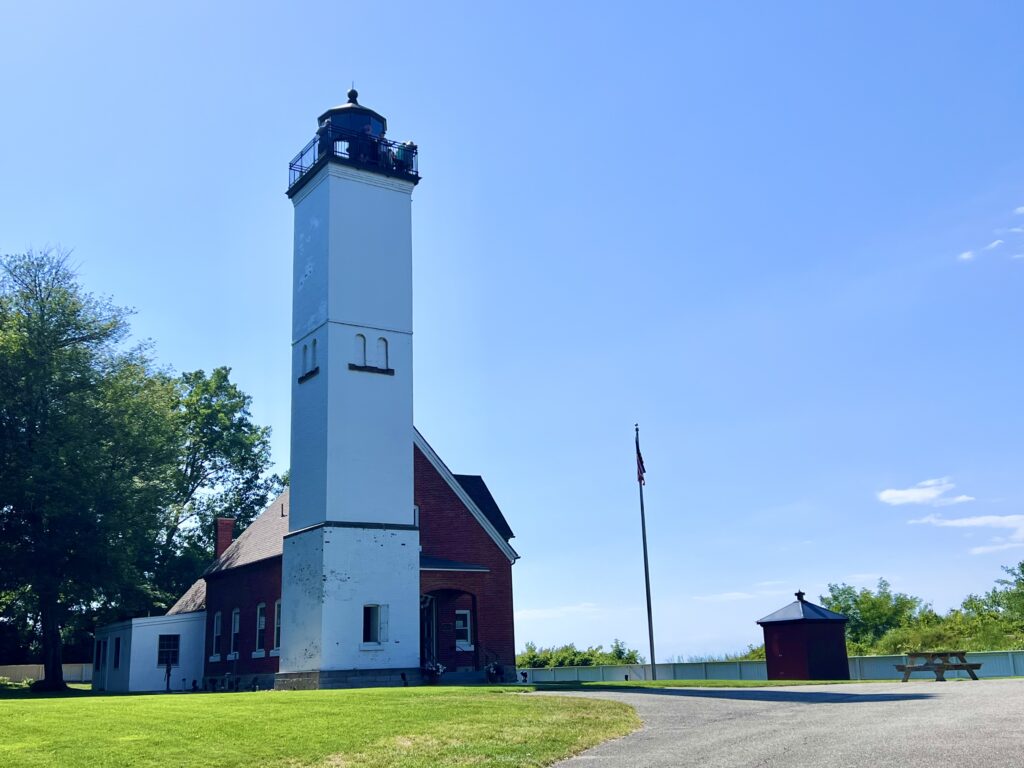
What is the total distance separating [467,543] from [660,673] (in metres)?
8.16

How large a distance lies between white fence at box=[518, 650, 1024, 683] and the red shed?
126 cm

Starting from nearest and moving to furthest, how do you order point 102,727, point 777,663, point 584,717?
1. point 102,727
2. point 584,717
3. point 777,663

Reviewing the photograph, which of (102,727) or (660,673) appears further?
(660,673)

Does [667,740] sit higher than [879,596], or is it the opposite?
[879,596]

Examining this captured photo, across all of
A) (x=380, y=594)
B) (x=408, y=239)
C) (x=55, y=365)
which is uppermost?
(x=408, y=239)

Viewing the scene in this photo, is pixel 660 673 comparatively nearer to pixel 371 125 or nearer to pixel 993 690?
pixel 993 690

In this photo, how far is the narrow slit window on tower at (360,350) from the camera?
32.4 m

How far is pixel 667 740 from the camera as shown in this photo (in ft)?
43.5

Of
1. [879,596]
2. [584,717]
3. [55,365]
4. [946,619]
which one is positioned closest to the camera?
[584,717]

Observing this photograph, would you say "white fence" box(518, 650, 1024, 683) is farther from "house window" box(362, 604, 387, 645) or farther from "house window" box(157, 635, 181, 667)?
"house window" box(157, 635, 181, 667)

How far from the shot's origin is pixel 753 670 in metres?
32.7

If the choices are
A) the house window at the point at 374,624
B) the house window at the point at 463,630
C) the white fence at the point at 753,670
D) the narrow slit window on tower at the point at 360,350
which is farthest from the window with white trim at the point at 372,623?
the narrow slit window on tower at the point at 360,350

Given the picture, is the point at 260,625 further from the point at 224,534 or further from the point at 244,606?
the point at 224,534

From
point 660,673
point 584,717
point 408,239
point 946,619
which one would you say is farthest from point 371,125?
point 946,619
